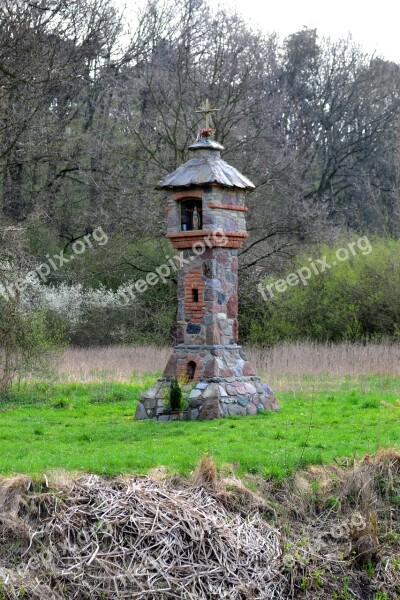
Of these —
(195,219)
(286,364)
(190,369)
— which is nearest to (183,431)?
(190,369)

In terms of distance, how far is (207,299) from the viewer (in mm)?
14078

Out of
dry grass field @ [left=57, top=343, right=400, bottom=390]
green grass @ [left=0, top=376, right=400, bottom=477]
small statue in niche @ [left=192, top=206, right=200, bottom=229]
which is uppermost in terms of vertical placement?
small statue in niche @ [left=192, top=206, right=200, bottom=229]

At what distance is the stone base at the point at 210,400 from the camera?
44.7 ft

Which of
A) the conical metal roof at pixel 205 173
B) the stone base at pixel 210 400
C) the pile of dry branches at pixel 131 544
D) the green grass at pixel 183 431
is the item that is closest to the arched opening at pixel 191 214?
the conical metal roof at pixel 205 173

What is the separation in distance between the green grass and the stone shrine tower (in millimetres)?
444

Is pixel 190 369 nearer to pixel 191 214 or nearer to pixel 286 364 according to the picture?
pixel 191 214

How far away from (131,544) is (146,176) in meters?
19.2

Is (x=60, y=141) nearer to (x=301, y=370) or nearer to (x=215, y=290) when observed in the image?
(x=301, y=370)

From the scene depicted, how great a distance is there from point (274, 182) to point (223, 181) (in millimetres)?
13059

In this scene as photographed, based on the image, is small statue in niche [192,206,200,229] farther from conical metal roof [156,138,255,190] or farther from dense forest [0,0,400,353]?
dense forest [0,0,400,353]

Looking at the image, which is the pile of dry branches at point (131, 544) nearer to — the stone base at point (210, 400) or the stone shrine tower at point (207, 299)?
the stone base at point (210, 400)

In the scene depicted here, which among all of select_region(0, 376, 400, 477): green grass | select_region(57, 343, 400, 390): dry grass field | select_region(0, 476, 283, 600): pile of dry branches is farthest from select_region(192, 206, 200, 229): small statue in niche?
select_region(0, 476, 283, 600): pile of dry branches

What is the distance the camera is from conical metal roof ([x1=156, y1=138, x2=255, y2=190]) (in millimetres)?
13969

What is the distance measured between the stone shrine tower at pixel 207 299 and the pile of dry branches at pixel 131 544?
14.3 ft
